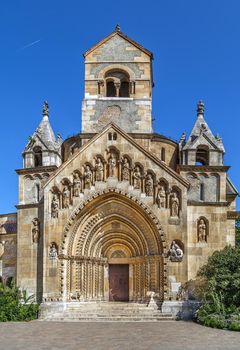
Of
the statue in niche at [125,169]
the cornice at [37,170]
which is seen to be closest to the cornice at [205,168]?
the statue in niche at [125,169]

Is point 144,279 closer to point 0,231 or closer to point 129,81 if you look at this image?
point 0,231

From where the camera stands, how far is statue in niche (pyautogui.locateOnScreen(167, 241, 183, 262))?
26.3 metres

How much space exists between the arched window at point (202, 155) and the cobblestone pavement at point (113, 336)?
10.1 metres

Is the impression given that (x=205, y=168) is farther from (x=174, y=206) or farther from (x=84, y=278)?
(x=84, y=278)

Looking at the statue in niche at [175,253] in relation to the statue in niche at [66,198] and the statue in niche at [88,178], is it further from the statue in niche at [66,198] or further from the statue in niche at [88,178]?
the statue in niche at [66,198]

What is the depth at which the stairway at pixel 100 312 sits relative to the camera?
24.9 meters

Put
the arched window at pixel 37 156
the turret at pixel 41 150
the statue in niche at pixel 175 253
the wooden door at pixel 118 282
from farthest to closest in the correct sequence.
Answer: the arched window at pixel 37 156, the turret at pixel 41 150, the wooden door at pixel 118 282, the statue in niche at pixel 175 253

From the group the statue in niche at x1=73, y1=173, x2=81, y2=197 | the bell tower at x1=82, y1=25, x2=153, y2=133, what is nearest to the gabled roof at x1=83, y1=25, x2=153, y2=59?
the bell tower at x1=82, y1=25, x2=153, y2=133

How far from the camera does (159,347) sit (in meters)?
15.8

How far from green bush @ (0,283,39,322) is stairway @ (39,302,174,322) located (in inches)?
22.1

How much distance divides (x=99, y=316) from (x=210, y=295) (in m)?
5.41

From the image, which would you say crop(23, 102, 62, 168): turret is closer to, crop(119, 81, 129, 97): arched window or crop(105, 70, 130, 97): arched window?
crop(105, 70, 130, 97): arched window

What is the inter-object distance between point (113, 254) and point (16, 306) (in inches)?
245

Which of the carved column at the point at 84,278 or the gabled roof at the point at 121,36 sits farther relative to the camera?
the gabled roof at the point at 121,36
